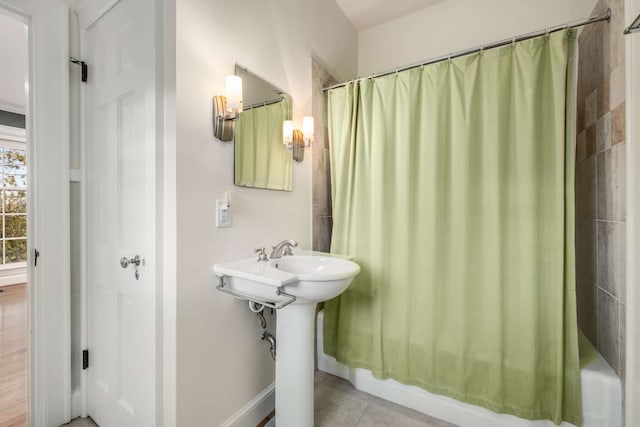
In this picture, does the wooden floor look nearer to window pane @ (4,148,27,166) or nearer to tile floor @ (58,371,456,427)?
tile floor @ (58,371,456,427)

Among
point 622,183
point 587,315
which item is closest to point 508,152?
point 622,183

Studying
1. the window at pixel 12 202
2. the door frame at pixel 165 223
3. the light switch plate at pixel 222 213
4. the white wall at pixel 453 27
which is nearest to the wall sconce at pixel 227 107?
the door frame at pixel 165 223

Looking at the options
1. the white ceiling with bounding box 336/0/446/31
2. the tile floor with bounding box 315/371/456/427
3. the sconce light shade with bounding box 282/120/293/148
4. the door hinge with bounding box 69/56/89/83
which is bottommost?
the tile floor with bounding box 315/371/456/427

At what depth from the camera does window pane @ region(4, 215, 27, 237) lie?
3.96 m

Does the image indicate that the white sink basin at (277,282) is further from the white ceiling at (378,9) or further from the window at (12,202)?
the window at (12,202)

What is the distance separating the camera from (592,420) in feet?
4.01

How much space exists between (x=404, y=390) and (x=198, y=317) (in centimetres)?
128

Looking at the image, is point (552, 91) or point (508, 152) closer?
point (552, 91)

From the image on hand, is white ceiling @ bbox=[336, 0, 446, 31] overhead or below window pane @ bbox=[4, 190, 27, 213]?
overhead

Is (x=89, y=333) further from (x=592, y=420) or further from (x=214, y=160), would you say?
(x=592, y=420)

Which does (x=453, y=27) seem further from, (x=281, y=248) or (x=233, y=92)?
(x=281, y=248)

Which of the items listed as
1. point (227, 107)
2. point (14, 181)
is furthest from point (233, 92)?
point (14, 181)

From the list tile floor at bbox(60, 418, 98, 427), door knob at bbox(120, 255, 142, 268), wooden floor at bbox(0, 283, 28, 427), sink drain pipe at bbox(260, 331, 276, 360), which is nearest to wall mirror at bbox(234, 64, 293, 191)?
door knob at bbox(120, 255, 142, 268)

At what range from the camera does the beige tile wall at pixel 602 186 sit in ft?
3.83
